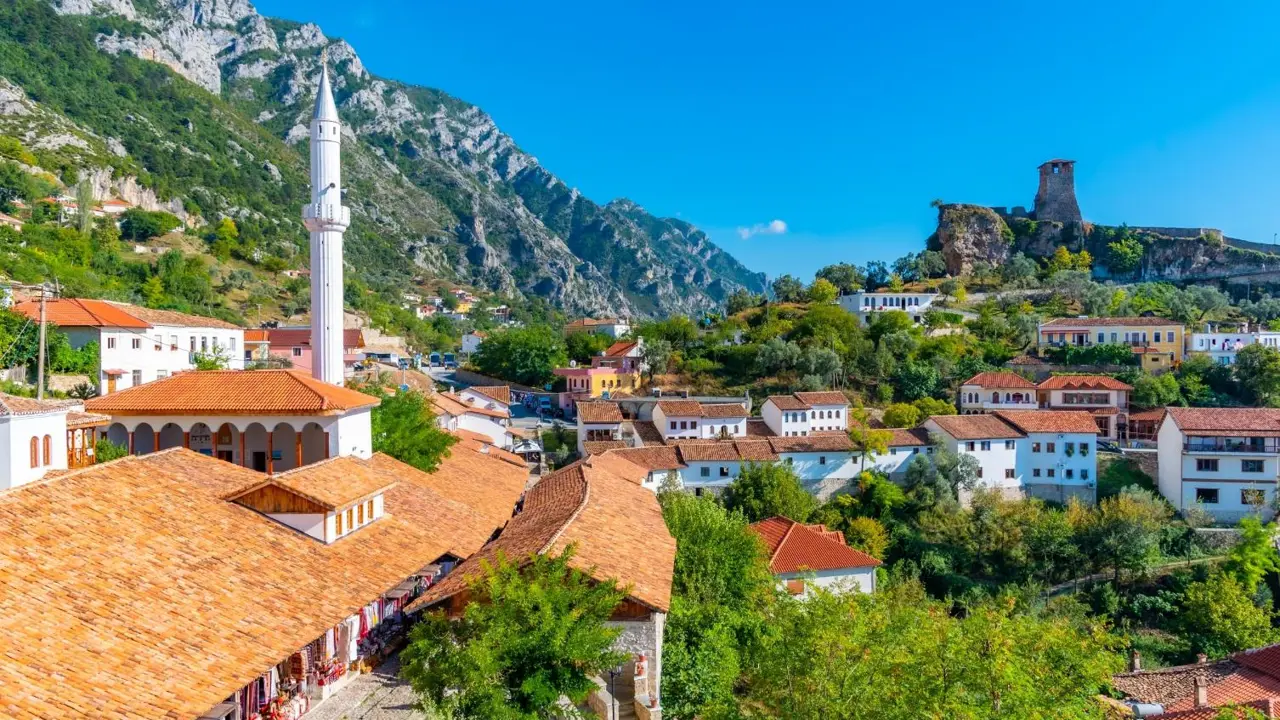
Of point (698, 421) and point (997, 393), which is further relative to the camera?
point (997, 393)

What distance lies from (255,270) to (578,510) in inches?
2874

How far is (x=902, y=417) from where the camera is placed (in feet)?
159

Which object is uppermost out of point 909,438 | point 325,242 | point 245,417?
point 325,242

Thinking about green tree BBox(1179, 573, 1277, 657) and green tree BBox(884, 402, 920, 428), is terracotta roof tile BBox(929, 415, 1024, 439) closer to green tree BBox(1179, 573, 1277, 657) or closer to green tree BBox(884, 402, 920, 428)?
green tree BBox(884, 402, 920, 428)

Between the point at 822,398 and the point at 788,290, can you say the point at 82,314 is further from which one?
the point at 788,290

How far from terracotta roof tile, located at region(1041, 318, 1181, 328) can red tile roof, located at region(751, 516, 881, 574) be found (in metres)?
38.2

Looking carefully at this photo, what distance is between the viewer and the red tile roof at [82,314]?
33500mm

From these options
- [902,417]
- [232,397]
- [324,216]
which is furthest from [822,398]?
[232,397]

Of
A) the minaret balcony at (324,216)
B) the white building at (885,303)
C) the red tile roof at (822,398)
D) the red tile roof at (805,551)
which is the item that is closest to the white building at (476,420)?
the minaret balcony at (324,216)

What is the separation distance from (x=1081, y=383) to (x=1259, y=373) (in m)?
10.6

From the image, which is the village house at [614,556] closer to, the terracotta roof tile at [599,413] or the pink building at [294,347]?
the terracotta roof tile at [599,413]

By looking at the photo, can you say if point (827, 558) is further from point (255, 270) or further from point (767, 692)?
point (255, 270)

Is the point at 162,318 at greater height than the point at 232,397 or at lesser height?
greater

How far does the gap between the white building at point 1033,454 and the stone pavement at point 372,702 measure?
3457cm
